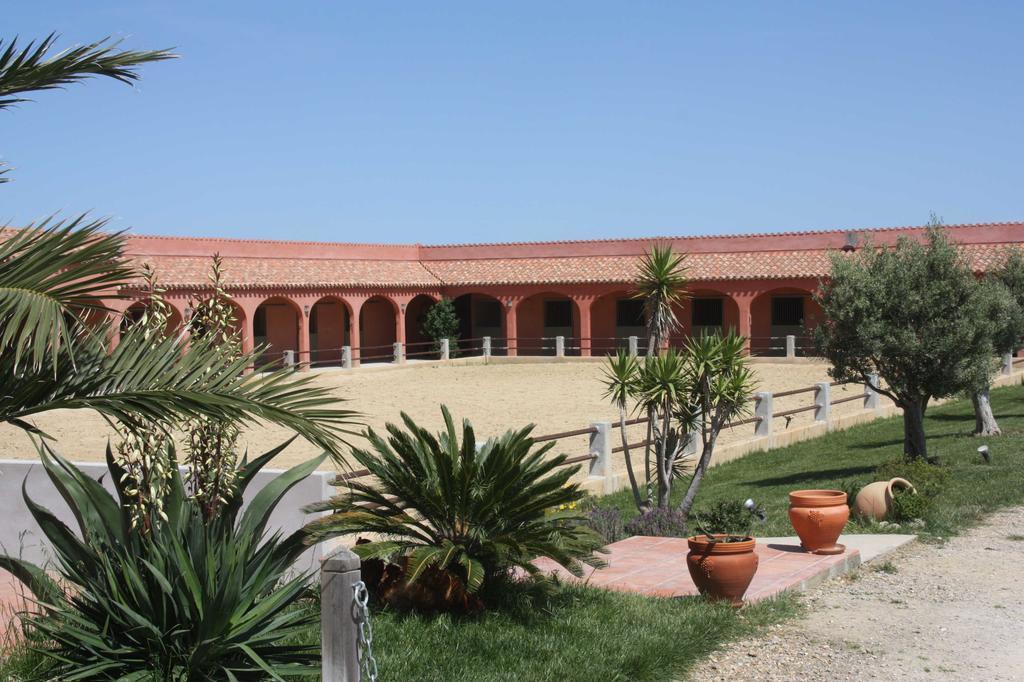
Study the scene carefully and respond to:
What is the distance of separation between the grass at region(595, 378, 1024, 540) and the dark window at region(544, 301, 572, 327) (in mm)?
17002

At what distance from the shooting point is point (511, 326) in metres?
36.2

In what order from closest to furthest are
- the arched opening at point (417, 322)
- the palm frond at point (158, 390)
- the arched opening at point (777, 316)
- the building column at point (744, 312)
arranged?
the palm frond at point (158, 390) < the building column at point (744, 312) < the arched opening at point (777, 316) < the arched opening at point (417, 322)

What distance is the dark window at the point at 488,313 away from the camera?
39.5 metres

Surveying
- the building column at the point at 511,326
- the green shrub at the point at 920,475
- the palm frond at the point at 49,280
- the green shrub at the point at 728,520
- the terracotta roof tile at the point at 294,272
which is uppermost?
the terracotta roof tile at the point at 294,272

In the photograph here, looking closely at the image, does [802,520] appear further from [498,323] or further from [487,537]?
[498,323]

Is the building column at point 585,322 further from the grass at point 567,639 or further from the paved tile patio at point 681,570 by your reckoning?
the grass at point 567,639

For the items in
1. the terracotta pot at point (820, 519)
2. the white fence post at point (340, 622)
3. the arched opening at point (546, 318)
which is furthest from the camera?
the arched opening at point (546, 318)

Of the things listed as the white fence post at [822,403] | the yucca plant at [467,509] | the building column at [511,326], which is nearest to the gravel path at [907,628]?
the yucca plant at [467,509]

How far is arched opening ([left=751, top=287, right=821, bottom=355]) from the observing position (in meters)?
33.6

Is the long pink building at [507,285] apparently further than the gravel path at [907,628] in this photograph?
Yes

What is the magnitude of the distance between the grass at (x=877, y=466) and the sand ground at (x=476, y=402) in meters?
1.41

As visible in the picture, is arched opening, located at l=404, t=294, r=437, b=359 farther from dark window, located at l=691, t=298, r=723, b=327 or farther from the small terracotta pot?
the small terracotta pot

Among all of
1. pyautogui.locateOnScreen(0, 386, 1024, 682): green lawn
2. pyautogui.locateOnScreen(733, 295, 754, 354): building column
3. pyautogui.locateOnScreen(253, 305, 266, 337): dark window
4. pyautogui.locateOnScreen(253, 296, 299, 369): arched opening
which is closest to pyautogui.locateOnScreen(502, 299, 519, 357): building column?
pyautogui.locateOnScreen(253, 296, 299, 369): arched opening

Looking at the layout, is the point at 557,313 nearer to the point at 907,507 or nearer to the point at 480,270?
the point at 480,270
